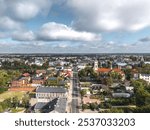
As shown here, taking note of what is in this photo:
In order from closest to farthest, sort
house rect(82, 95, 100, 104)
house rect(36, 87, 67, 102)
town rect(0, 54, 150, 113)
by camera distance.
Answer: town rect(0, 54, 150, 113) < house rect(36, 87, 67, 102) < house rect(82, 95, 100, 104)

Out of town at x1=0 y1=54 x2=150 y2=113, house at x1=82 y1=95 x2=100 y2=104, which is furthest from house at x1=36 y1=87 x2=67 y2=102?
house at x1=82 y1=95 x2=100 y2=104

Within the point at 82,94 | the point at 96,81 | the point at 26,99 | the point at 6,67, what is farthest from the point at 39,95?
the point at 96,81

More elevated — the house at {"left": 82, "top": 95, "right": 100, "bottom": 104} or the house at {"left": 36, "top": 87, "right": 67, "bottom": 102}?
the house at {"left": 36, "top": 87, "right": 67, "bottom": 102}

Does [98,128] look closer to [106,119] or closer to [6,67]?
[106,119]

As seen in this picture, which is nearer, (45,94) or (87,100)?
(45,94)

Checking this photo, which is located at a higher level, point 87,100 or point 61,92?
point 61,92

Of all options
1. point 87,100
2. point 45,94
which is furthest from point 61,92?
point 87,100

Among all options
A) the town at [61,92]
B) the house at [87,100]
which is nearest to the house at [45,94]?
the town at [61,92]

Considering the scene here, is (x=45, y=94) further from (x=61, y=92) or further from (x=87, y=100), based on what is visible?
(x=87, y=100)

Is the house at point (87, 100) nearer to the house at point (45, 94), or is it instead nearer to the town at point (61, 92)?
the town at point (61, 92)

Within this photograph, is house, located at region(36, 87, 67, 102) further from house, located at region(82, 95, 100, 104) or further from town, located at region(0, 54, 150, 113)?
house, located at region(82, 95, 100, 104)

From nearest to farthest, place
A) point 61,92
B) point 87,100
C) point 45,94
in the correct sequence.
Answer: point 45,94, point 61,92, point 87,100
